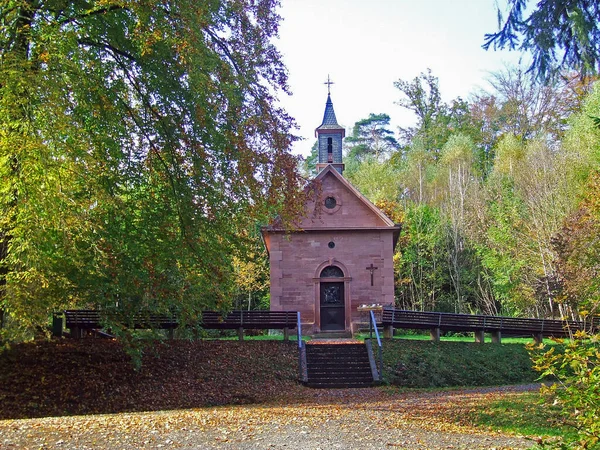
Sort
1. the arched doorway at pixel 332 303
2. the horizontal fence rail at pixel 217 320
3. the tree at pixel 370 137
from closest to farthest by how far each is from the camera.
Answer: the horizontal fence rail at pixel 217 320, the arched doorway at pixel 332 303, the tree at pixel 370 137

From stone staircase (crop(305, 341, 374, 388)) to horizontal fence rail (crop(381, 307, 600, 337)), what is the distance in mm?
2936

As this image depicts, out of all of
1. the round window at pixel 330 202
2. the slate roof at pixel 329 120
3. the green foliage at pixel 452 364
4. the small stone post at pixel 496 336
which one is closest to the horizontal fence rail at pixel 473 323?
the small stone post at pixel 496 336

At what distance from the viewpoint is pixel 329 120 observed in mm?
29688

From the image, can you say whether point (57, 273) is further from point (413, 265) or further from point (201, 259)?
point (413, 265)

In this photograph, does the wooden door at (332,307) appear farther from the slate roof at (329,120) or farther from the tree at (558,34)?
the tree at (558,34)

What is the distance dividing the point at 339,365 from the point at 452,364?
3842 mm

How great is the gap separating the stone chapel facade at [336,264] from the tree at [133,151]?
998cm

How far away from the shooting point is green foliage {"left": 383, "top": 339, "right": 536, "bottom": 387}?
62.2 feet

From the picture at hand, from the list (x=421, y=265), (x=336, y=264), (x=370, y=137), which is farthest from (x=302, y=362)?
(x=370, y=137)

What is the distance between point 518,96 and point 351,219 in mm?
24126

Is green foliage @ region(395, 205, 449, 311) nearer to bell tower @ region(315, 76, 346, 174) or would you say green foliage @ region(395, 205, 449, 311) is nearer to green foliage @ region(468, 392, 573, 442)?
bell tower @ region(315, 76, 346, 174)

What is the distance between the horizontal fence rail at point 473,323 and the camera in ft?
76.1

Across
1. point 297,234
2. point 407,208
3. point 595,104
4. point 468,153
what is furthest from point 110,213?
point 468,153

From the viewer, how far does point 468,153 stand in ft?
147
